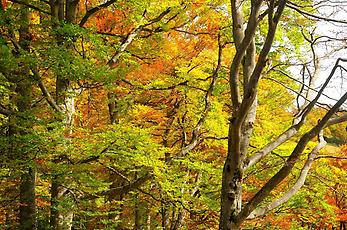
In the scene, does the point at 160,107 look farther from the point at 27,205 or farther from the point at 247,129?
the point at 247,129

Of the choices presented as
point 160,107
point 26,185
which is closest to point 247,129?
point 26,185

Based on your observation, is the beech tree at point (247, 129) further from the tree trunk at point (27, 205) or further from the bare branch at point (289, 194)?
the tree trunk at point (27, 205)

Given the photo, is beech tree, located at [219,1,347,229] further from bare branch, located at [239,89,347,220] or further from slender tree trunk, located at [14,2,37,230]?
slender tree trunk, located at [14,2,37,230]

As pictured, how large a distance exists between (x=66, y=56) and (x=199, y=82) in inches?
190

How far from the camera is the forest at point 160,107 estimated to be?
5062mm

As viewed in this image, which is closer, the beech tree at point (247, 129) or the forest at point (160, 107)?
the beech tree at point (247, 129)

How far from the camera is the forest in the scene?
5.06m

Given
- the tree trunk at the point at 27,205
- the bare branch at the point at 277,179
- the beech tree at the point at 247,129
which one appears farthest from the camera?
the tree trunk at the point at 27,205

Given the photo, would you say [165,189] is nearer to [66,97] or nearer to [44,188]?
[66,97]

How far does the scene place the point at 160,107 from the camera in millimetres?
11367

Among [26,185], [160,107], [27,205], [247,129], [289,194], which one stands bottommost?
[289,194]

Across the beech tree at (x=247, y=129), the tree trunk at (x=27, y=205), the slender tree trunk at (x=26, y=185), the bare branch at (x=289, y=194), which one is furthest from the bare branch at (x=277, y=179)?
the tree trunk at (x=27, y=205)

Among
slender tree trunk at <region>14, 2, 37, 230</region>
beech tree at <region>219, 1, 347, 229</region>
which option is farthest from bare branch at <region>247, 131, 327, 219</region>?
slender tree trunk at <region>14, 2, 37, 230</region>

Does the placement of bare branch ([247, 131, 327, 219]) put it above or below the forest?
below
